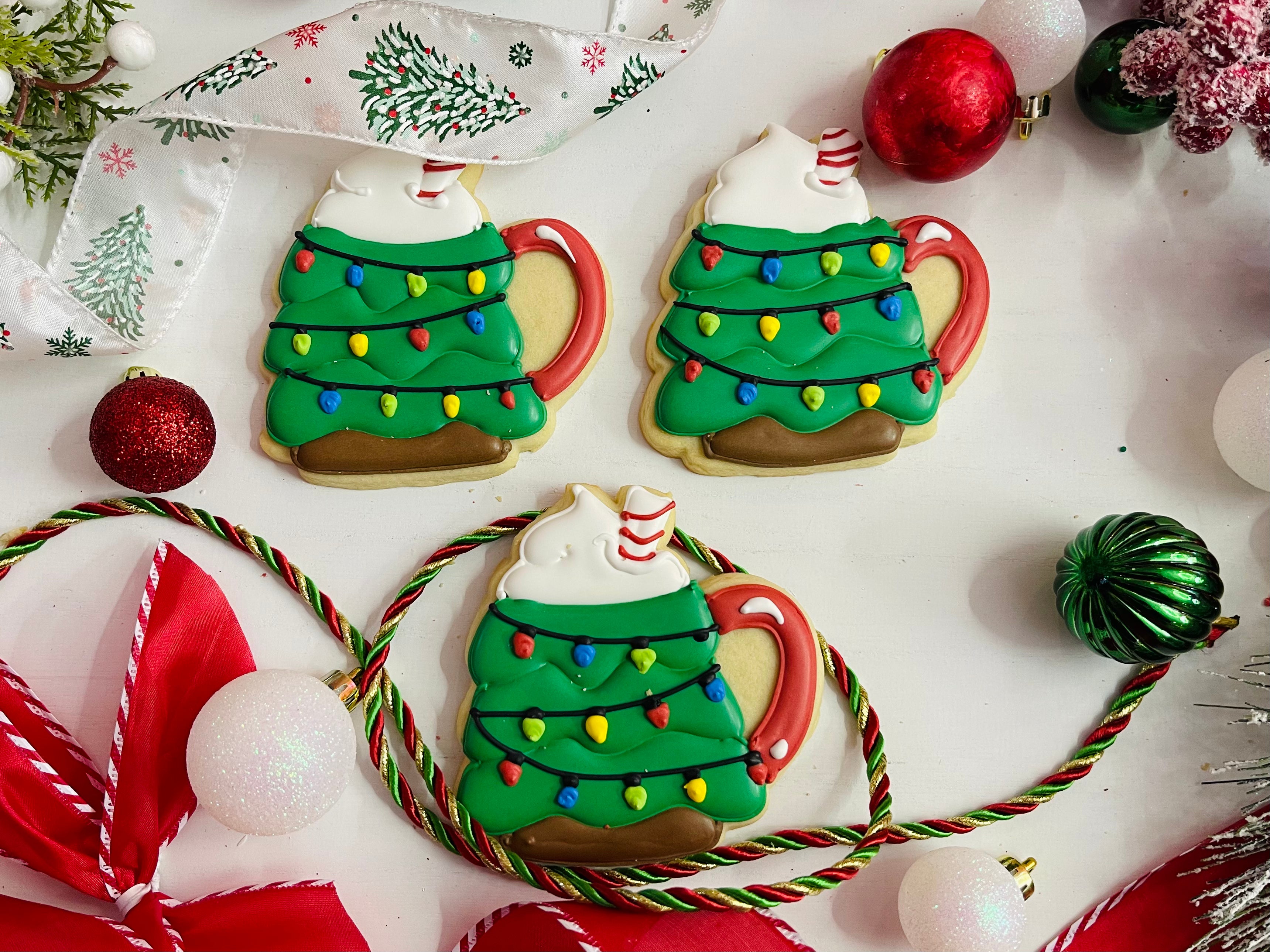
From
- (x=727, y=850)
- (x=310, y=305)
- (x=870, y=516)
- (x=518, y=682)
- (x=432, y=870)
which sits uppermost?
(x=310, y=305)

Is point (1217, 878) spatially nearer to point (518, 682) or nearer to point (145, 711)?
point (518, 682)

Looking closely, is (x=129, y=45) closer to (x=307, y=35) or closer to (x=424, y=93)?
(x=307, y=35)

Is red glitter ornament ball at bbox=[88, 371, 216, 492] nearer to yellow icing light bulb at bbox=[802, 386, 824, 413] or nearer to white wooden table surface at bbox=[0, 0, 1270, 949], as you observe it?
white wooden table surface at bbox=[0, 0, 1270, 949]

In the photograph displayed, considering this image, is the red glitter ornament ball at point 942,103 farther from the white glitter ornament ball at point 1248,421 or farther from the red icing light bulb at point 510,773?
the red icing light bulb at point 510,773

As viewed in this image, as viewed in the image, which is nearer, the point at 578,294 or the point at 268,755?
the point at 268,755

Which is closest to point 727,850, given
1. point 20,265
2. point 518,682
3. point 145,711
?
point 518,682

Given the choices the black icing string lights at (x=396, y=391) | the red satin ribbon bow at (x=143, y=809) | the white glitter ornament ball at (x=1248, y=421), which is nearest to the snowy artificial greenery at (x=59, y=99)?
the black icing string lights at (x=396, y=391)

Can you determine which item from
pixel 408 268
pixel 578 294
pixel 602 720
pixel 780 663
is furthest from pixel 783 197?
pixel 602 720
